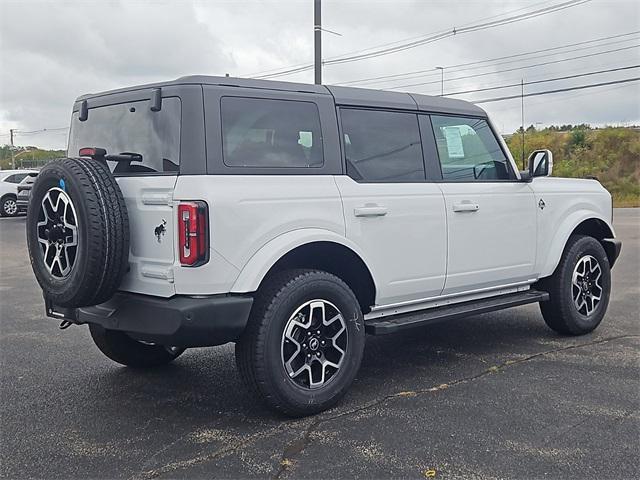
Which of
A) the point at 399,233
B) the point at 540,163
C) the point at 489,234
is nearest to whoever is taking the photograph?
the point at 399,233

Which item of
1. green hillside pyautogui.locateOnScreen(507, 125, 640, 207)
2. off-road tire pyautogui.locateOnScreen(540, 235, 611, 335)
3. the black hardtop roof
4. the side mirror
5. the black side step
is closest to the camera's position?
the black hardtop roof

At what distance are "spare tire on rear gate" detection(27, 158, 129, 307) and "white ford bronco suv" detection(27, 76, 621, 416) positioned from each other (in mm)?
11

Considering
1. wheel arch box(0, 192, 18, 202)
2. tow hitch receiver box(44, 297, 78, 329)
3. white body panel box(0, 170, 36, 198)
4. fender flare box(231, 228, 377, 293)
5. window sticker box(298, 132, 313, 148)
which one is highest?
white body panel box(0, 170, 36, 198)

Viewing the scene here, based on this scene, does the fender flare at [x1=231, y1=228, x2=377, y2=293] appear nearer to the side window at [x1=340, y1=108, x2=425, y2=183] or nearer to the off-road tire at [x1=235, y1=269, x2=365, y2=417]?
the off-road tire at [x1=235, y1=269, x2=365, y2=417]

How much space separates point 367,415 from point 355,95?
2.13m

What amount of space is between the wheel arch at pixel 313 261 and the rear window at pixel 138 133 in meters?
0.70

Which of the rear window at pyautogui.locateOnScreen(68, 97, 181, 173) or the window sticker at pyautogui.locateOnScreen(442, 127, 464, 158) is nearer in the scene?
the rear window at pyautogui.locateOnScreen(68, 97, 181, 173)

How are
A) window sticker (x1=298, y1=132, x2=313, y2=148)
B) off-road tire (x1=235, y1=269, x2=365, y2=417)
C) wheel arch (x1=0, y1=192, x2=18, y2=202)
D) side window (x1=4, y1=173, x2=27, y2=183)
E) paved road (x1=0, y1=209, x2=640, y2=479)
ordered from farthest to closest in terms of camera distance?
1. side window (x1=4, y1=173, x2=27, y2=183)
2. wheel arch (x1=0, y1=192, x2=18, y2=202)
3. window sticker (x1=298, y1=132, x2=313, y2=148)
4. off-road tire (x1=235, y1=269, x2=365, y2=417)
5. paved road (x1=0, y1=209, x2=640, y2=479)

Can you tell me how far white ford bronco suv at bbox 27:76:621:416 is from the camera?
3801 mm

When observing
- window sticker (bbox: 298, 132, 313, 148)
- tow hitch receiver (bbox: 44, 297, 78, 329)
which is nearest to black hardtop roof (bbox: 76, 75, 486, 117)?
window sticker (bbox: 298, 132, 313, 148)

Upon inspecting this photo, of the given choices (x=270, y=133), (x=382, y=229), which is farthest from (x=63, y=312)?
(x=382, y=229)

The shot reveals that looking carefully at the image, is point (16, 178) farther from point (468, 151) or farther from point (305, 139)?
point (305, 139)

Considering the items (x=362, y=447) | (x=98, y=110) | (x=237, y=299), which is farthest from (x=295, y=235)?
(x=98, y=110)

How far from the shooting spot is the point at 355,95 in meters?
4.79
